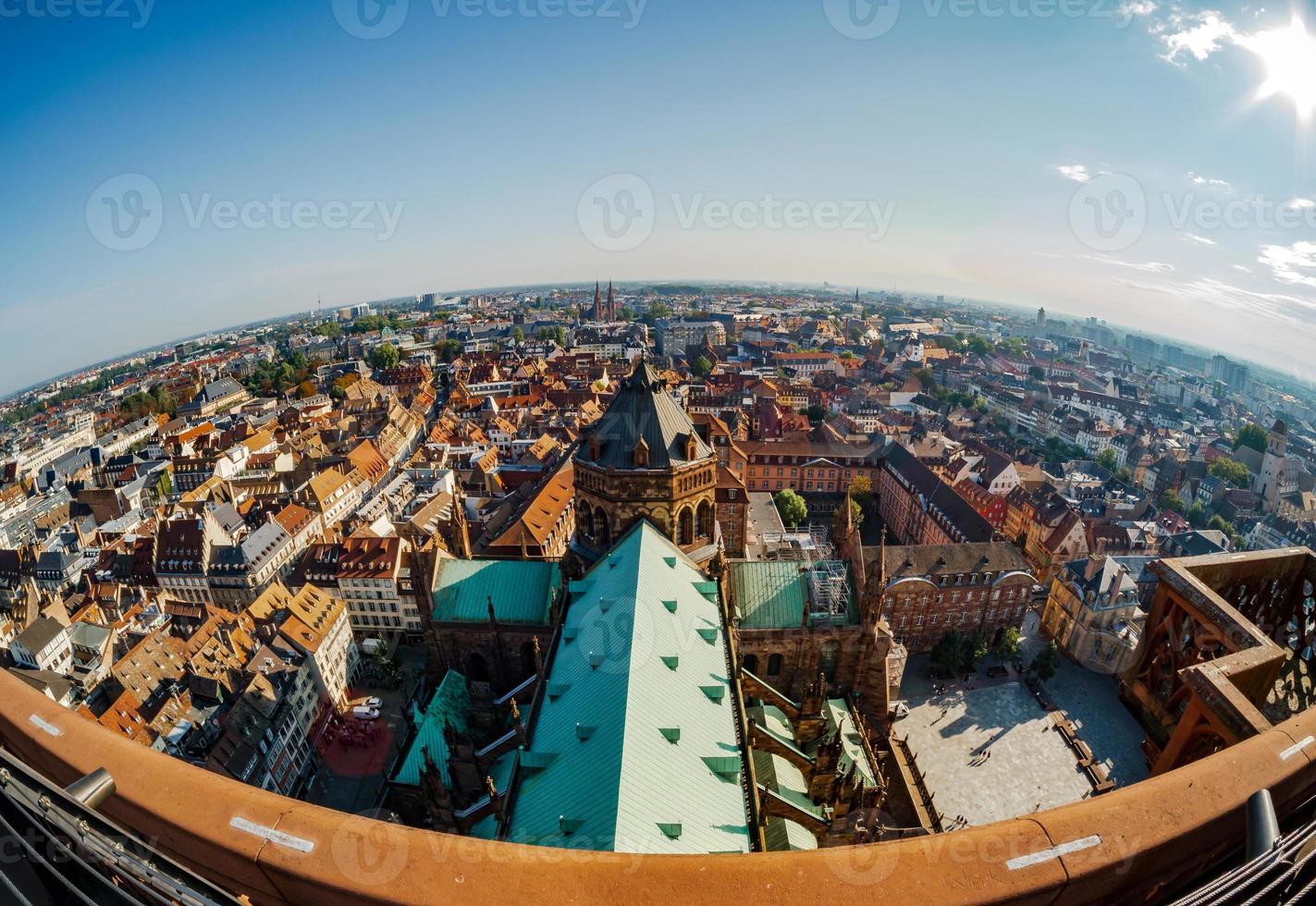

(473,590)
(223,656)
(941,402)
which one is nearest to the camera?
(473,590)

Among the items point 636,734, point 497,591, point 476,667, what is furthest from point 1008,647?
point 636,734

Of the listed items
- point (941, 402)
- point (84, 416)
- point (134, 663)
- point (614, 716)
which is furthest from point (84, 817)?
point (84, 416)

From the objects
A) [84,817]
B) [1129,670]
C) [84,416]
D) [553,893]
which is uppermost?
[84,817]

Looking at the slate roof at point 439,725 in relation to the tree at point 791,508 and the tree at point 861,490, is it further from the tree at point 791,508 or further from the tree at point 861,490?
the tree at point 861,490

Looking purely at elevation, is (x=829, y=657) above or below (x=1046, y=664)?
above

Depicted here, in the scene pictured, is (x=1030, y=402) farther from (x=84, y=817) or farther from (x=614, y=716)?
(x=84, y=817)

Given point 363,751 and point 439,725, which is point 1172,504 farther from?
point 363,751
